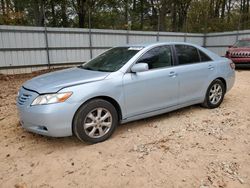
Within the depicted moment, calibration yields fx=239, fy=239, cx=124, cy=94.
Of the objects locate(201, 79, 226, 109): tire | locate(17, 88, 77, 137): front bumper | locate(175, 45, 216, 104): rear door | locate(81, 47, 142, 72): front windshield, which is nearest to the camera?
locate(17, 88, 77, 137): front bumper

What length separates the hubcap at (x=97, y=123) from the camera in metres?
3.46

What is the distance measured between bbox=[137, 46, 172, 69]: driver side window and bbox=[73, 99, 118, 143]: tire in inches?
39.7

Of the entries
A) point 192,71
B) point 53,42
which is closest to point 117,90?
point 192,71

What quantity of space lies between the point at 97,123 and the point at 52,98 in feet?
2.45

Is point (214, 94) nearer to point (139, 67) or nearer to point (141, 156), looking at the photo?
point (139, 67)

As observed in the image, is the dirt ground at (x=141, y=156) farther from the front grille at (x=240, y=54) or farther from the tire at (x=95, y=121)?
the front grille at (x=240, y=54)

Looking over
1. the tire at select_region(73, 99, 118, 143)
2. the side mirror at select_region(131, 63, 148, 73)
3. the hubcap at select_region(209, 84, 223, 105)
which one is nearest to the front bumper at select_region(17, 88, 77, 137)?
the tire at select_region(73, 99, 118, 143)

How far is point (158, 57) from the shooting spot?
14.0 feet

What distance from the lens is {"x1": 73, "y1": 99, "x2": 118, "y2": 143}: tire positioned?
3.36 m

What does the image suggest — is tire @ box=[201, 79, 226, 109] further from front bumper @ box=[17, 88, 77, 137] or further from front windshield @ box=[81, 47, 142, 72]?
front bumper @ box=[17, 88, 77, 137]

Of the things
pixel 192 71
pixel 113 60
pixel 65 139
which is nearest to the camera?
pixel 65 139

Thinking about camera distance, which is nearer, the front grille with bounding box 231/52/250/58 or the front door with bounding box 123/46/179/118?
the front door with bounding box 123/46/179/118

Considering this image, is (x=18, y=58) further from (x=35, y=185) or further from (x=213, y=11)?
(x=213, y=11)

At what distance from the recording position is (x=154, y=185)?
8.54 ft
